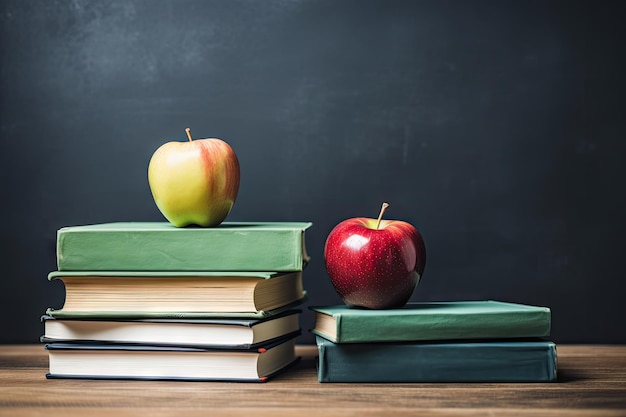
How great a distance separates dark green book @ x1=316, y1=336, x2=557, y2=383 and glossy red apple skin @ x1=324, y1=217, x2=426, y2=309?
9 centimetres

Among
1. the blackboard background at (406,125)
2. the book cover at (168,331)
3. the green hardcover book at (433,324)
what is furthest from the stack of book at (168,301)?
the blackboard background at (406,125)

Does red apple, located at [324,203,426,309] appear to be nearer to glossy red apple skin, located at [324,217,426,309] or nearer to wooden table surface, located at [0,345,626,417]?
glossy red apple skin, located at [324,217,426,309]

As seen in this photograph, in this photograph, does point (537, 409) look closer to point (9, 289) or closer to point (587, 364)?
point (587, 364)

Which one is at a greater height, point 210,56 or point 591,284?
point 210,56

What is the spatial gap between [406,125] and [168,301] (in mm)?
649

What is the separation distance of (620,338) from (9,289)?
1269 mm

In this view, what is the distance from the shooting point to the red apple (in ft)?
3.96

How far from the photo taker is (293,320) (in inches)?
53.5

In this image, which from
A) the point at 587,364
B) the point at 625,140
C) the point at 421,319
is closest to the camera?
the point at 421,319

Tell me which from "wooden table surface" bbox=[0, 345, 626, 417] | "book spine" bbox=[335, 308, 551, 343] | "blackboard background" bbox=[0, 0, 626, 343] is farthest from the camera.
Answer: "blackboard background" bbox=[0, 0, 626, 343]

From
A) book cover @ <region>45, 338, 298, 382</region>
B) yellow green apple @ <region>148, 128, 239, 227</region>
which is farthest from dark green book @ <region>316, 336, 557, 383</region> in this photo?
yellow green apple @ <region>148, 128, 239, 227</region>

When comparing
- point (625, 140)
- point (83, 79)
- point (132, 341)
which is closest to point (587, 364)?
point (625, 140)

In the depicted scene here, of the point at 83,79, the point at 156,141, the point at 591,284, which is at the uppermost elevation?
the point at 83,79

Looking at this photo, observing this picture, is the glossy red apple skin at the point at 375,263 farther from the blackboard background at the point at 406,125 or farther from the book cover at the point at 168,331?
the blackboard background at the point at 406,125
